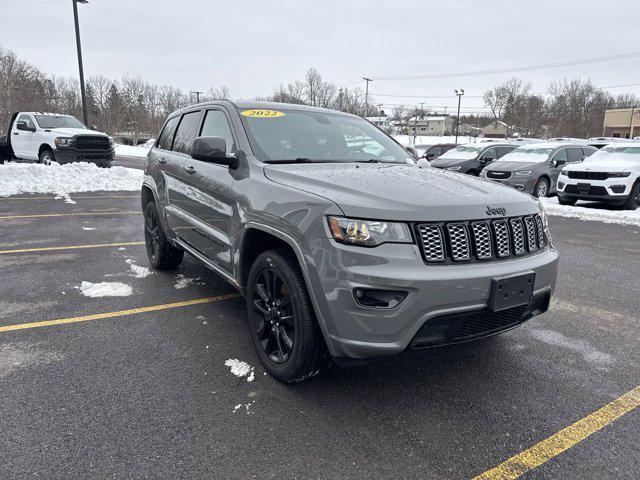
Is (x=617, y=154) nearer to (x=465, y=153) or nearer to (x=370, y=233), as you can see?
(x=465, y=153)

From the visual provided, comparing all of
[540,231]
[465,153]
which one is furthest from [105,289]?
[465,153]

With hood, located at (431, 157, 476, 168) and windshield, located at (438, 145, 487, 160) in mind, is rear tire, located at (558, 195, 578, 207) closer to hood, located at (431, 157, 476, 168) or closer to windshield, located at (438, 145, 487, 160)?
hood, located at (431, 157, 476, 168)

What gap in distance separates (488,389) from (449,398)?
31 cm

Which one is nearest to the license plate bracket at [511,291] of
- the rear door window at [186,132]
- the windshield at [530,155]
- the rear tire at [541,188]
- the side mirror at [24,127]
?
the rear door window at [186,132]

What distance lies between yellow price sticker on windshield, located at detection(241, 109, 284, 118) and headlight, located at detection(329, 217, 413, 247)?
69.2 inches

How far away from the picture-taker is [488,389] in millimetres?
2988


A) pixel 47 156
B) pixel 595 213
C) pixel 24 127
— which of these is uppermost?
pixel 24 127

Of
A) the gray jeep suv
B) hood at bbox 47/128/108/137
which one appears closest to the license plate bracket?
the gray jeep suv

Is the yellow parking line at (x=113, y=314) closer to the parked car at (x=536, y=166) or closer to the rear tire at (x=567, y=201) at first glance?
the parked car at (x=536, y=166)

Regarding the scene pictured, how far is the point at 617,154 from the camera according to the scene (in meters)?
12.7

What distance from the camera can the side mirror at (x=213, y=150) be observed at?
10.6 feet

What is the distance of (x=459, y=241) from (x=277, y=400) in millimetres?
1428

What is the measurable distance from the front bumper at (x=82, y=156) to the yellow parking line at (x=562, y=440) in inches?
608

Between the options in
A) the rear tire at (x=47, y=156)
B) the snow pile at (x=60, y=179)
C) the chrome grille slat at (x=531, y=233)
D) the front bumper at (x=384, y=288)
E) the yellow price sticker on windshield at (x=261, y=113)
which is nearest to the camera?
the front bumper at (x=384, y=288)
